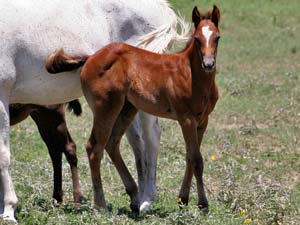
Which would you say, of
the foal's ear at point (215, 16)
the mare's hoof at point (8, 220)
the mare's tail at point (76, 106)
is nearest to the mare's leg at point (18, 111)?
the mare's tail at point (76, 106)

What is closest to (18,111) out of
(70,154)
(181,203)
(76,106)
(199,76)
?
(70,154)

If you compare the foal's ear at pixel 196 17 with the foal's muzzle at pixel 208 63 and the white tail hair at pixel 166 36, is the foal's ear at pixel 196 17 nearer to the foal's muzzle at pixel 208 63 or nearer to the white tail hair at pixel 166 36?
the foal's muzzle at pixel 208 63

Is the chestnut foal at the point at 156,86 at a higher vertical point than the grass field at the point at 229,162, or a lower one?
higher

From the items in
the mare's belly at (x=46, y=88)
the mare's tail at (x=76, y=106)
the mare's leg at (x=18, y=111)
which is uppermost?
the mare's belly at (x=46, y=88)

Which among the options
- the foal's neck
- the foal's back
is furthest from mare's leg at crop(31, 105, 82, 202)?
the foal's neck

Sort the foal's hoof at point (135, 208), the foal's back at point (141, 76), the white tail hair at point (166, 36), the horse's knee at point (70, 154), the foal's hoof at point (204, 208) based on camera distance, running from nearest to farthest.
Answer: the foal's hoof at point (204, 208) < the foal's back at point (141, 76) < the foal's hoof at point (135, 208) < the white tail hair at point (166, 36) < the horse's knee at point (70, 154)

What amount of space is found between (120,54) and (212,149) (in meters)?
3.89

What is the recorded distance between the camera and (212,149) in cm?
1102

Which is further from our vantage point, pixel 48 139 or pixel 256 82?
pixel 256 82

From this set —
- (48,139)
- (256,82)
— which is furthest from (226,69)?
(48,139)

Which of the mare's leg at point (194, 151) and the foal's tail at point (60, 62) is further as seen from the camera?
the foal's tail at point (60, 62)

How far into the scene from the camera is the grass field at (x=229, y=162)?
6891 mm

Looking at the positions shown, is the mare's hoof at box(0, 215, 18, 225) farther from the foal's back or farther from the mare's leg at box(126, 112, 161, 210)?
the mare's leg at box(126, 112, 161, 210)

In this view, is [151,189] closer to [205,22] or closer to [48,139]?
[48,139]
